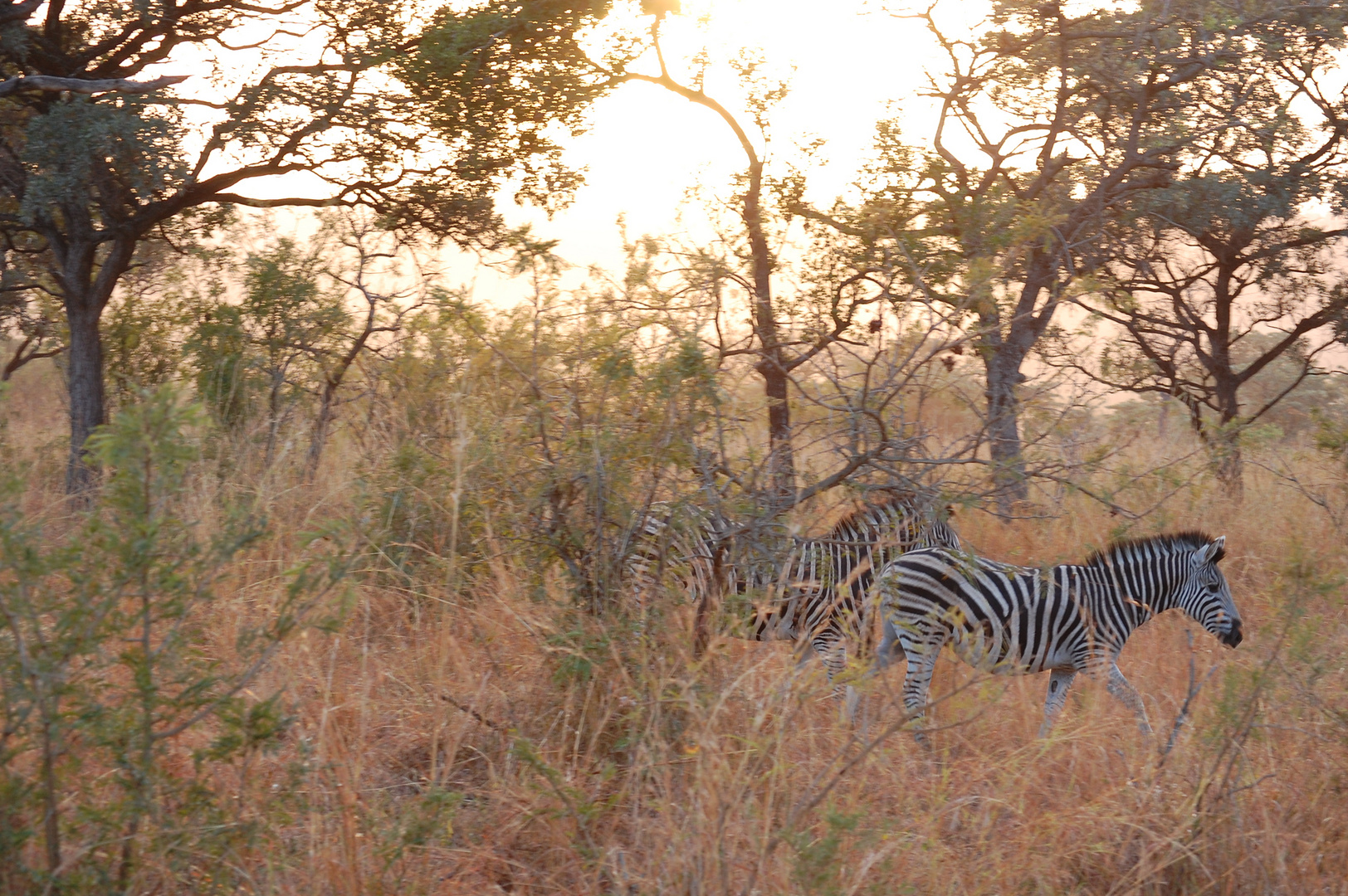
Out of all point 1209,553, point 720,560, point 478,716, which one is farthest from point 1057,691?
point 478,716

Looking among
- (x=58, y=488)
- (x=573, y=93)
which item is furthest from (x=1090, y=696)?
(x=58, y=488)

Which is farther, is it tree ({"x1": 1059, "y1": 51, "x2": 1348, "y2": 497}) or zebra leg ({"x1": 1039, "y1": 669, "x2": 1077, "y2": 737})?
tree ({"x1": 1059, "y1": 51, "x2": 1348, "y2": 497})

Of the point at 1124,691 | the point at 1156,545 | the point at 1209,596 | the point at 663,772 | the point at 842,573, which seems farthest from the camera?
the point at 842,573

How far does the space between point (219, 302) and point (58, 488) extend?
198 centimetres

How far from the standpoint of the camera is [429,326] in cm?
614

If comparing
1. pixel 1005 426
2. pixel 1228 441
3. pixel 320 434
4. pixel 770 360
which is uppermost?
pixel 770 360

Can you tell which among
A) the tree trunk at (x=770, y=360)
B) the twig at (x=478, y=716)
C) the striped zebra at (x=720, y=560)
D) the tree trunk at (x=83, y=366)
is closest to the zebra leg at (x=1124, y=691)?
the striped zebra at (x=720, y=560)

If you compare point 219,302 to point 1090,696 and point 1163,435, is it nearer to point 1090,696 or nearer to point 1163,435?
point 1090,696

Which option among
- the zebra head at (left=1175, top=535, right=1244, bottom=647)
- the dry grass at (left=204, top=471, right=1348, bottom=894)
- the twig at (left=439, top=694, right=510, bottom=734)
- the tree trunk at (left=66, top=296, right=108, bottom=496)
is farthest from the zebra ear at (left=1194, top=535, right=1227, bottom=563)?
the tree trunk at (left=66, top=296, right=108, bottom=496)

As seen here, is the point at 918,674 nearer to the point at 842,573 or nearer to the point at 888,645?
the point at 888,645

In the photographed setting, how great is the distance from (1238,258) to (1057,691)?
600 centimetres

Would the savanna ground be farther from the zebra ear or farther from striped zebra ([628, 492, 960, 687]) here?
the zebra ear

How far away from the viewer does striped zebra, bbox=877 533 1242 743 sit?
495cm

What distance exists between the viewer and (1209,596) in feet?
17.3
